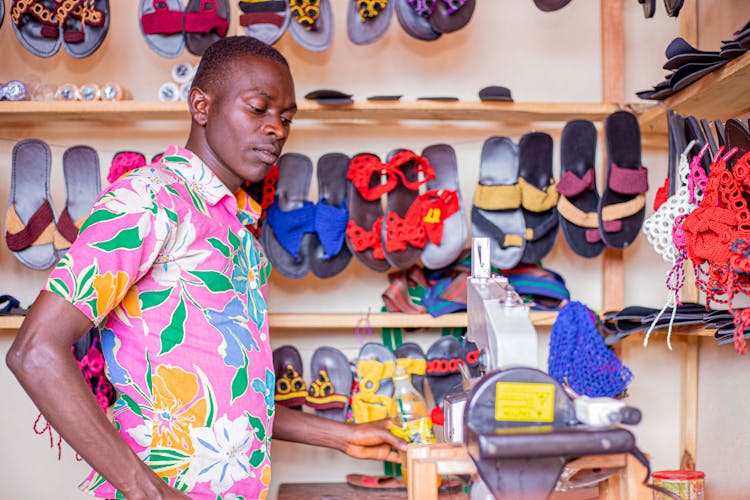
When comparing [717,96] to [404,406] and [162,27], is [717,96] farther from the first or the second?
[162,27]

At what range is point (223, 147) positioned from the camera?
1644 millimetres

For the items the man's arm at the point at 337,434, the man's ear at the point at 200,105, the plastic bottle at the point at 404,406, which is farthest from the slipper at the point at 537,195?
the man's ear at the point at 200,105

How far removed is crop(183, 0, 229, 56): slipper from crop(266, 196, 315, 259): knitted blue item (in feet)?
1.81

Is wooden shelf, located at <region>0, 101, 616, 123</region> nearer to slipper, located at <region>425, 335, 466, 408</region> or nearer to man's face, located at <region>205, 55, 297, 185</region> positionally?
man's face, located at <region>205, 55, 297, 185</region>

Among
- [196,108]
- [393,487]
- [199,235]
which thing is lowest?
[393,487]

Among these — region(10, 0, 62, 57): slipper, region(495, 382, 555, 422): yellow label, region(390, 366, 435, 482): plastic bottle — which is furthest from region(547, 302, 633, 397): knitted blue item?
region(10, 0, 62, 57): slipper

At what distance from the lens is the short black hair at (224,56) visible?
1.66m

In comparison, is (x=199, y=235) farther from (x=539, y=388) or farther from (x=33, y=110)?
(x=33, y=110)

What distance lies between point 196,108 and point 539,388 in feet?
3.61

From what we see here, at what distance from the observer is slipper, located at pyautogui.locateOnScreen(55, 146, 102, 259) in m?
2.25

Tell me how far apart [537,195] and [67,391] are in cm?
146

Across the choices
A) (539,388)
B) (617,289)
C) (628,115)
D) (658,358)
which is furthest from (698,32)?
(539,388)

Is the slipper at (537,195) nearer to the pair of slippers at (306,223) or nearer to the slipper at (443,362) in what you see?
the slipper at (443,362)

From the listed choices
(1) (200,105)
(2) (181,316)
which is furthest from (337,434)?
(1) (200,105)
